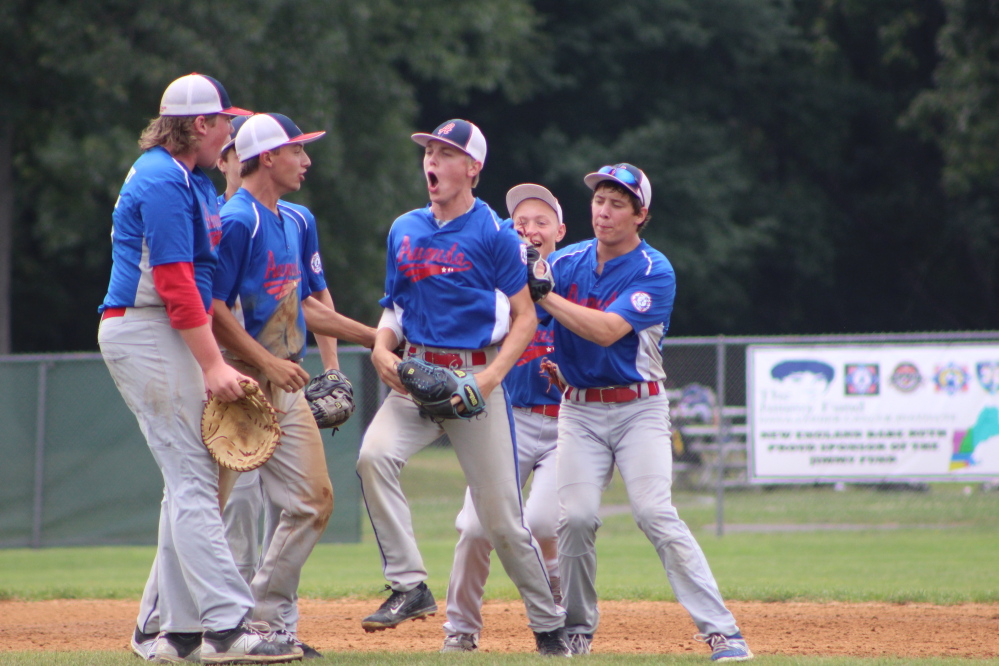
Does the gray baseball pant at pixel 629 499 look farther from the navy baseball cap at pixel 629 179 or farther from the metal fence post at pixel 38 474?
the metal fence post at pixel 38 474

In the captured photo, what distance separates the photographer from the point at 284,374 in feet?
15.9

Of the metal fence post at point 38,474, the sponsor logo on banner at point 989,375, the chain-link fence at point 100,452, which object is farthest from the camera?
the metal fence post at point 38,474

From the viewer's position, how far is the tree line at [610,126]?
18.7 m

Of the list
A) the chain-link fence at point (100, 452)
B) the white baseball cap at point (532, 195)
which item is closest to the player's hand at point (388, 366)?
the white baseball cap at point (532, 195)

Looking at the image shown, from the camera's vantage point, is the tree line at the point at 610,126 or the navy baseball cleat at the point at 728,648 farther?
the tree line at the point at 610,126

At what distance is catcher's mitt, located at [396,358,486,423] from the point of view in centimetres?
483

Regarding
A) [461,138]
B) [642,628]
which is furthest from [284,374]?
[642,628]

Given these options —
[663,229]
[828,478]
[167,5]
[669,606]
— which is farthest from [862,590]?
[663,229]

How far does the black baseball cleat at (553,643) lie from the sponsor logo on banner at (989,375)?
25.3 feet

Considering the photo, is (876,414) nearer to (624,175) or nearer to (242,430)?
(624,175)

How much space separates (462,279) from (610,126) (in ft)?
94.5

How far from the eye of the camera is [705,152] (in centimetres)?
3209

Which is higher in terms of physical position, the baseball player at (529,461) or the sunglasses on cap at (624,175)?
the sunglasses on cap at (624,175)

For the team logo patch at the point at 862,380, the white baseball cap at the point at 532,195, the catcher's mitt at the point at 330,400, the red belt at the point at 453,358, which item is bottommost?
the team logo patch at the point at 862,380
